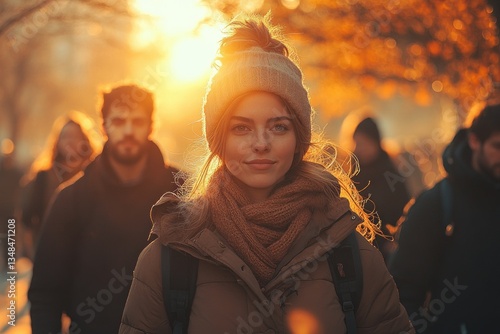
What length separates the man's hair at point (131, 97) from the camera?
520 centimetres

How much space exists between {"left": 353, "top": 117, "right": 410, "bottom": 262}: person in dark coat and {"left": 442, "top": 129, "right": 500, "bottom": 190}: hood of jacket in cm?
166

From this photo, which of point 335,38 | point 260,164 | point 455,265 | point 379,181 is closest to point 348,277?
point 260,164

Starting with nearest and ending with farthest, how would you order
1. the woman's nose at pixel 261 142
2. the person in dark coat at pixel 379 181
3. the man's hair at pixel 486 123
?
the woman's nose at pixel 261 142
the man's hair at pixel 486 123
the person in dark coat at pixel 379 181

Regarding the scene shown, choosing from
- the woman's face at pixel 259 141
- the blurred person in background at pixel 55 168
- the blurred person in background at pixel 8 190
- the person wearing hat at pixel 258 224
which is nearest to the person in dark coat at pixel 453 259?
the person wearing hat at pixel 258 224

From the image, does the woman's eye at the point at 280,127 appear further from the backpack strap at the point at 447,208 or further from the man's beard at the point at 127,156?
the man's beard at the point at 127,156

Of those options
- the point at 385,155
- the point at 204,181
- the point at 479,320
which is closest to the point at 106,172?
the point at 204,181

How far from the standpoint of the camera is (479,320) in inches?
169

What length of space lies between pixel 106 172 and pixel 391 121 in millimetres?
70049

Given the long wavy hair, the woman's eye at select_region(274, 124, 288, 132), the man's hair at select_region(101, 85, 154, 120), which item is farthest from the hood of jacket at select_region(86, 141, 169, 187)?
the woman's eye at select_region(274, 124, 288, 132)

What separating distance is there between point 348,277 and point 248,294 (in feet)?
1.32

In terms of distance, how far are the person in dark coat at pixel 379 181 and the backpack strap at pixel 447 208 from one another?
194 centimetres

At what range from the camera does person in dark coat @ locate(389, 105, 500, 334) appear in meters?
4.30

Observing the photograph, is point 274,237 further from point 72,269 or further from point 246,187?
point 72,269

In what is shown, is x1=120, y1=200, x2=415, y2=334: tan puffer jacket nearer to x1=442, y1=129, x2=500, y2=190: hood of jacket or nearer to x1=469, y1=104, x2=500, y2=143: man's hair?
x1=442, y1=129, x2=500, y2=190: hood of jacket
